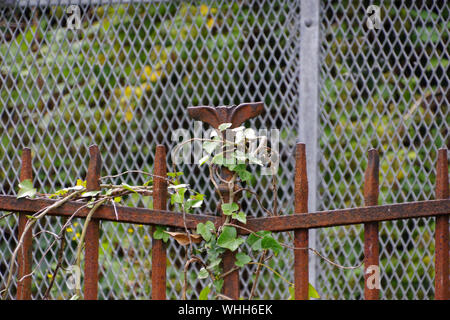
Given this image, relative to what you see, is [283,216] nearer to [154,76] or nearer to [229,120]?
[229,120]

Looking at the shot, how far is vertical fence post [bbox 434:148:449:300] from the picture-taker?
71.2 inches

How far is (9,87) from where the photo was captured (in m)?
3.86

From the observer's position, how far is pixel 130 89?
368 centimetres

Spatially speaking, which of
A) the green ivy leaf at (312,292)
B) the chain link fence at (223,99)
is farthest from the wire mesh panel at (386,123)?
the green ivy leaf at (312,292)

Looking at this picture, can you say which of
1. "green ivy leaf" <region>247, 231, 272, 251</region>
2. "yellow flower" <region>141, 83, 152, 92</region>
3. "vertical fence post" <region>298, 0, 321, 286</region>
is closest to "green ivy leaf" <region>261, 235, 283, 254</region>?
"green ivy leaf" <region>247, 231, 272, 251</region>

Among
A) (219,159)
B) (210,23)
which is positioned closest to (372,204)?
(219,159)

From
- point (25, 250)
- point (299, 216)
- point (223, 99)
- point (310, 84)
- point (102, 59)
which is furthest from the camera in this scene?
point (102, 59)

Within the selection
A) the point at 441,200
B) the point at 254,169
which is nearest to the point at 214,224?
the point at 441,200

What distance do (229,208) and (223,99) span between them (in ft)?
6.10

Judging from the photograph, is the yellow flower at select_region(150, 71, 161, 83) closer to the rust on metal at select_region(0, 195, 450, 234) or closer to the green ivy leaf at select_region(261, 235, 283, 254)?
the rust on metal at select_region(0, 195, 450, 234)

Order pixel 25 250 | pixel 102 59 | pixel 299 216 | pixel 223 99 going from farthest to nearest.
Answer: pixel 102 59
pixel 223 99
pixel 25 250
pixel 299 216

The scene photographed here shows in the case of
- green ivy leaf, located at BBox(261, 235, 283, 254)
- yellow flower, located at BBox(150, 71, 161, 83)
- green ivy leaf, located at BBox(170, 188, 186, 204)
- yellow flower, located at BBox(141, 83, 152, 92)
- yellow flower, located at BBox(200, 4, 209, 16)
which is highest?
yellow flower, located at BBox(200, 4, 209, 16)

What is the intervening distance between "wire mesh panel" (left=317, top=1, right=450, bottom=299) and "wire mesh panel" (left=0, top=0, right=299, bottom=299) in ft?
0.68

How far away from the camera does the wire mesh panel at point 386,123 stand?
135 inches
